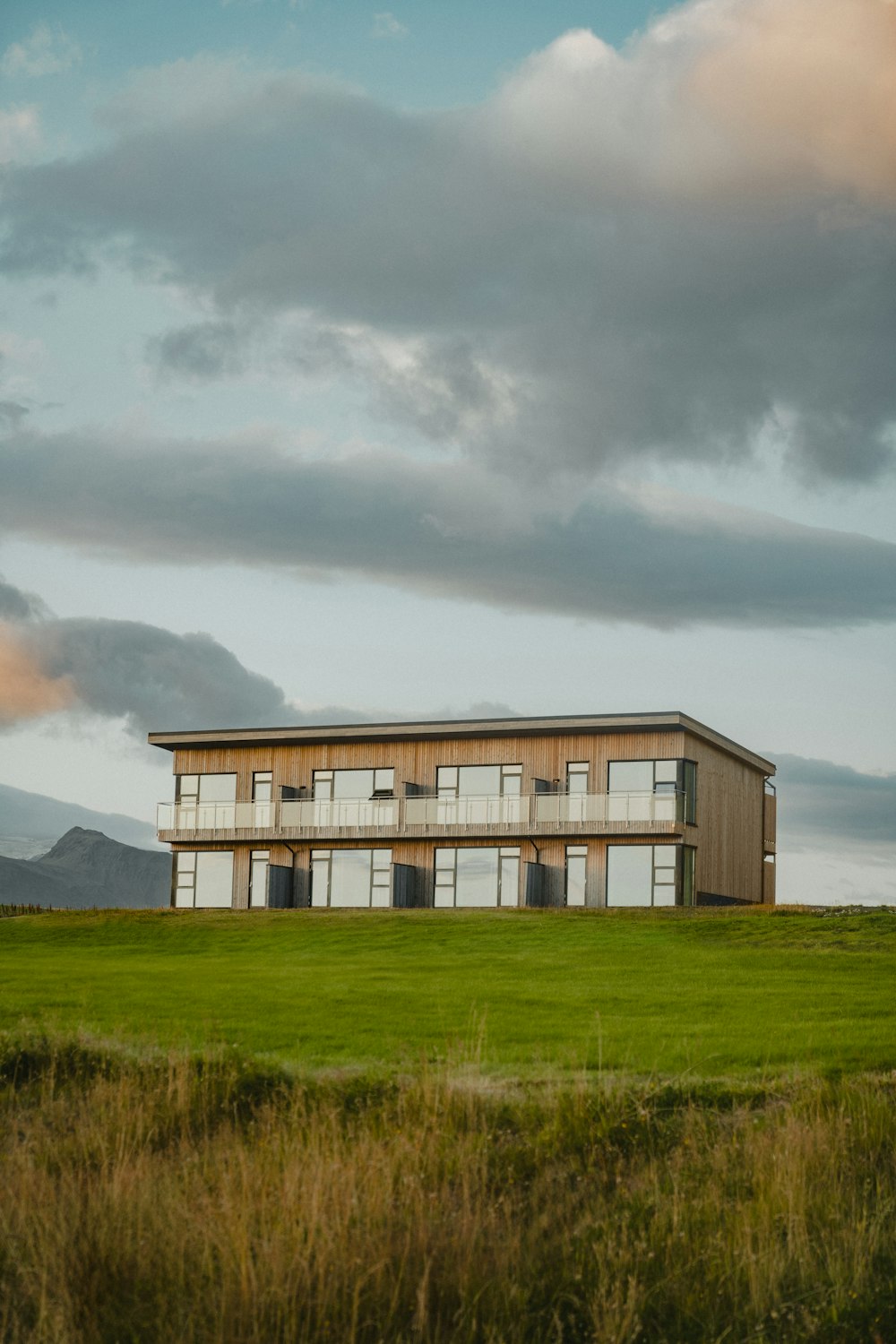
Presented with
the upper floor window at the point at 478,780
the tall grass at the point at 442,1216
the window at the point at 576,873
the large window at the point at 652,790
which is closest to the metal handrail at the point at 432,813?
the large window at the point at 652,790

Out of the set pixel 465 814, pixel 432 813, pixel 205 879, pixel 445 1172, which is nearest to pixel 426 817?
pixel 432 813

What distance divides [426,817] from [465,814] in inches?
47.4

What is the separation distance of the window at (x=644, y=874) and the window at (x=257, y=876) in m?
11.0

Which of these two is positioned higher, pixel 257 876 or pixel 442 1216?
pixel 257 876

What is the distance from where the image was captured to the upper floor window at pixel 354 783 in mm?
43031

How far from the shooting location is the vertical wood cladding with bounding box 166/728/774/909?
4050cm

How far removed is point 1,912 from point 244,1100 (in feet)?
114

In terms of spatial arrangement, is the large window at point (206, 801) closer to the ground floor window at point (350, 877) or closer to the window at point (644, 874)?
the ground floor window at point (350, 877)

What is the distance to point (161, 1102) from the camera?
39.0 feet


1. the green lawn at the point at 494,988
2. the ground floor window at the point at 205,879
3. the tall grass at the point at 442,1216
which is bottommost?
the tall grass at the point at 442,1216

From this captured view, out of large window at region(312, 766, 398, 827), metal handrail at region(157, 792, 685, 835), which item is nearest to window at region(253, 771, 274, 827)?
metal handrail at region(157, 792, 685, 835)

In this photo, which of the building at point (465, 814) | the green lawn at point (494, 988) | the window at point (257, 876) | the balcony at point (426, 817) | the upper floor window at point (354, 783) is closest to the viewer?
the green lawn at point (494, 988)

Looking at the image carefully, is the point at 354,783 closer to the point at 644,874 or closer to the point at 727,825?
the point at 644,874

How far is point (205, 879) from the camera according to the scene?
45.2 metres
